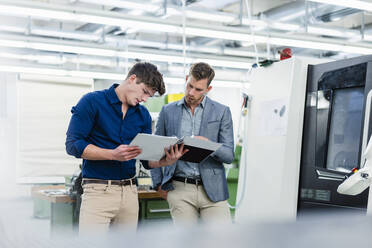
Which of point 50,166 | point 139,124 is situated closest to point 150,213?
point 50,166

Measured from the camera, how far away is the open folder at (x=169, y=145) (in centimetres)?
199

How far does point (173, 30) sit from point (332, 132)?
8.07 ft

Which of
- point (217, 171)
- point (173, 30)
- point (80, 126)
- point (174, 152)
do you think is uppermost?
point (173, 30)

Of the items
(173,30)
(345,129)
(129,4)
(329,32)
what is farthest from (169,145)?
(329,32)

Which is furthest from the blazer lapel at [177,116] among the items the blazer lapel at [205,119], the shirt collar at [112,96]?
the shirt collar at [112,96]

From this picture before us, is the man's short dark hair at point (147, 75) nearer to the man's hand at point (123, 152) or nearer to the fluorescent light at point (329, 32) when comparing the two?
the man's hand at point (123, 152)

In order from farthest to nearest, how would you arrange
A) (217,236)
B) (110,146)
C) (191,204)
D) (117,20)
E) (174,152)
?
(117,20) < (191,204) < (174,152) < (110,146) < (217,236)

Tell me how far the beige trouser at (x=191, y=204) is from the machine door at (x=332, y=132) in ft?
1.46

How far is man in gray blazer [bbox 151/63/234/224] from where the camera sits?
7.41ft

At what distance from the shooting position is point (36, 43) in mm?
5621

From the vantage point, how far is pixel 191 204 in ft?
7.47

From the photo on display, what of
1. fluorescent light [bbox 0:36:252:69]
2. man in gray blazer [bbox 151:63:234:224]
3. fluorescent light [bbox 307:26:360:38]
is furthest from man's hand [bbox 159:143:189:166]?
fluorescent light [bbox 307:26:360:38]

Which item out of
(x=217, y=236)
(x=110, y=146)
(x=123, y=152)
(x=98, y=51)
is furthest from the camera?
(x=98, y=51)

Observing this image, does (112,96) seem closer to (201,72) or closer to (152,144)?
(152,144)
